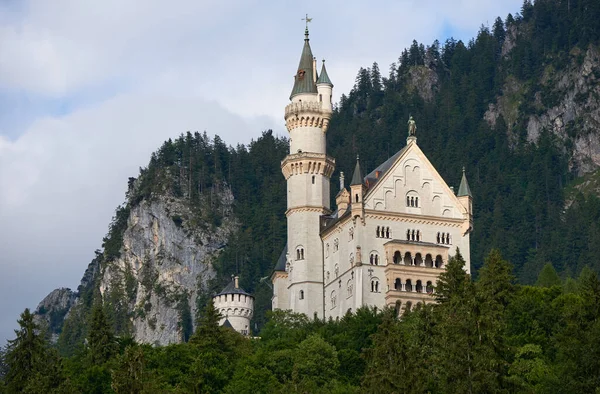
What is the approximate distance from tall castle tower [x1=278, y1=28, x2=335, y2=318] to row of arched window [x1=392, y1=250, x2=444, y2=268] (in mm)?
7048

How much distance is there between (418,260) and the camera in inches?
4119

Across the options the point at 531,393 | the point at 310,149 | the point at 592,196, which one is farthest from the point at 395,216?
the point at 592,196

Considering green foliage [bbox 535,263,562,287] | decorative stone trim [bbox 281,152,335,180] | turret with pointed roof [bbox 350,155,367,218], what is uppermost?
decorative stone trim [bbox 281,152,335,180]

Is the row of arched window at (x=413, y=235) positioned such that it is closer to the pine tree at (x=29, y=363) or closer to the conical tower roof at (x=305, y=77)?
the conical tower roof at (x=305, y=77)

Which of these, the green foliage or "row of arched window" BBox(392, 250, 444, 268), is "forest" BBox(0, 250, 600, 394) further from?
the green foliage

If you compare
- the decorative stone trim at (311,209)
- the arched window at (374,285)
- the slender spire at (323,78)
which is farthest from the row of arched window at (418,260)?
the slender spire at (323,78)

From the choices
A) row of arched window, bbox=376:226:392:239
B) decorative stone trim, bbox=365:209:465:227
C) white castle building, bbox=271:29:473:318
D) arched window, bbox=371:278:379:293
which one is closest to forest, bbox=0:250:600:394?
arched window, bbox=371:278:379:293

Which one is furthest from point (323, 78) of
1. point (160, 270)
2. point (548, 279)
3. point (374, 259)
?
point (160, 270)

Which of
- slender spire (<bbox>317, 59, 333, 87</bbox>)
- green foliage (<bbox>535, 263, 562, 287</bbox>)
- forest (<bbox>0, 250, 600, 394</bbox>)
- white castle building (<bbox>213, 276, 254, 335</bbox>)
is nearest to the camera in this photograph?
forest (<bbox>0, 250, 600, 394</bbox>)

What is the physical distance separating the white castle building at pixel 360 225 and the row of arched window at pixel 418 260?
68 millimetres

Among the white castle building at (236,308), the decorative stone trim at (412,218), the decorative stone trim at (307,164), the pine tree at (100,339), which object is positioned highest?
the decorative stone trim at (307,164)

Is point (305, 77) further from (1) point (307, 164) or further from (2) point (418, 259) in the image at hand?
(2) point (418, 259)

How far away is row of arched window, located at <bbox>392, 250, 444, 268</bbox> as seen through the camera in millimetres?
104000

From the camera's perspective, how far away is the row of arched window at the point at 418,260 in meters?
104
